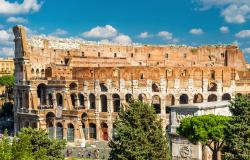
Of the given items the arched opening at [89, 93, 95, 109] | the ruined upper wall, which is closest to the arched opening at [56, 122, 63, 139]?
the arched opening at [89, 93, 95, 109]

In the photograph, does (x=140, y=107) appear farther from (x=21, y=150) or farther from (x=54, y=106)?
(x=54, y=106)

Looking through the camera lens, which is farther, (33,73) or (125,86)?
(33,73)

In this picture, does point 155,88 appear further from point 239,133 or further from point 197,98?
point 239,133

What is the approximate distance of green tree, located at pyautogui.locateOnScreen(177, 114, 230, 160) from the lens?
120 ft

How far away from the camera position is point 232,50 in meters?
87.8

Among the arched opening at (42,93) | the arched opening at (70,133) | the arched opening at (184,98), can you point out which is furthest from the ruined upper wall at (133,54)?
the arched opening at (184,98)

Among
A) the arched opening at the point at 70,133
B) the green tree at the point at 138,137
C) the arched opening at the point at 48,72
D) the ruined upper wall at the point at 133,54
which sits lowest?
the arched opening at the point at 70,133

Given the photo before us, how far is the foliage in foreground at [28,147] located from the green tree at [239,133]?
43.4 ft

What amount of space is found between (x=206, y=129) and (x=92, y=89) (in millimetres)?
35245

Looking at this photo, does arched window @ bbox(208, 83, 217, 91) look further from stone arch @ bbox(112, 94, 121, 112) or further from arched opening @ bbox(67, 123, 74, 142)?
arched opening @ bbox(67, 123, 74, 142)

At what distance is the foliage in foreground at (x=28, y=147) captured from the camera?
27578 mm

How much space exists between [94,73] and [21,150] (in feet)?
137

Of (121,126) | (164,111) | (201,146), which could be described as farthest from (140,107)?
(164,111)

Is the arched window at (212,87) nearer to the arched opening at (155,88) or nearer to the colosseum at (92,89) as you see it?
the colosseum at (92,89)
